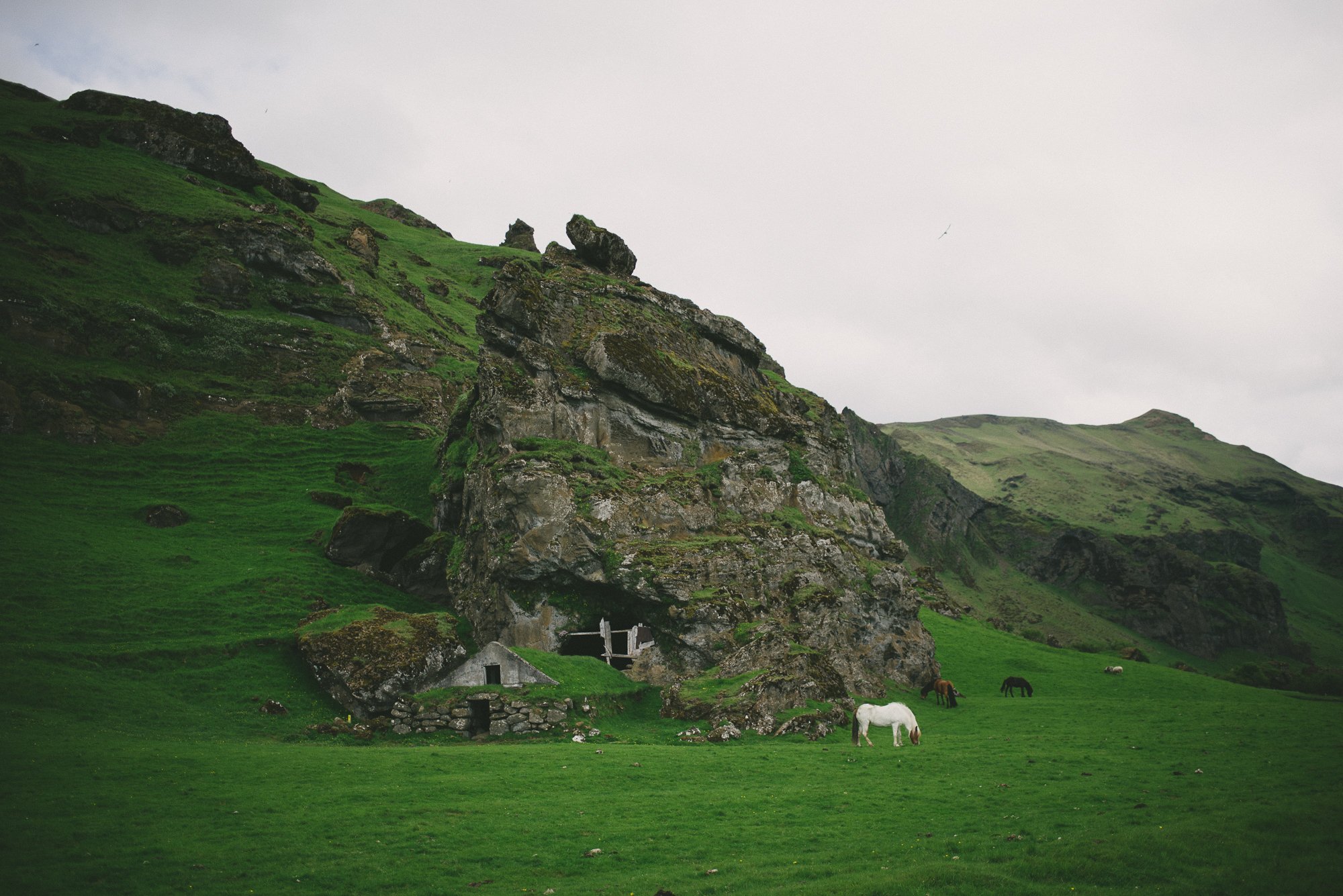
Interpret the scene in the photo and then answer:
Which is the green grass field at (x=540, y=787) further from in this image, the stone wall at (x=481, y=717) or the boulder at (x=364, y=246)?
the boulder at (x=364, y=246)

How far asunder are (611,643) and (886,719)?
70.5 ft

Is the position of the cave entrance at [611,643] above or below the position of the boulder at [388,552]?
below

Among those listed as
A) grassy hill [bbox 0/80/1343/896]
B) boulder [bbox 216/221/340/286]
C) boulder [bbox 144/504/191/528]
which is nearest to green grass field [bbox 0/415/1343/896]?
grassy hill [bbox 0/80/1343/896]

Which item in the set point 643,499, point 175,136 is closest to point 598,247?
point 643,499

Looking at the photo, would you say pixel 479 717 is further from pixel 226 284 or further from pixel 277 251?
pixel 277 251

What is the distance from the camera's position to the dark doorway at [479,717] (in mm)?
34906

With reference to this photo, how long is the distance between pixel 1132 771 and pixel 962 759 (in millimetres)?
5505

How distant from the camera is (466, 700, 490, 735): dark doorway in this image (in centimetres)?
3491

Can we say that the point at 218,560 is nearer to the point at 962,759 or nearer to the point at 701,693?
the point at 701,693

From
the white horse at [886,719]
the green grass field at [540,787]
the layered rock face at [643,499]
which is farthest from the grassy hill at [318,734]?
the layered rock face at [643,499]

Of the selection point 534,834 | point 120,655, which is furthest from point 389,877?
point 120,655

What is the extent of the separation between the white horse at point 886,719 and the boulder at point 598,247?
50.5m

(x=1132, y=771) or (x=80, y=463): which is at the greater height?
(x=80, y=463)

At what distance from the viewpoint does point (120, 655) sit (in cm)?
3609
